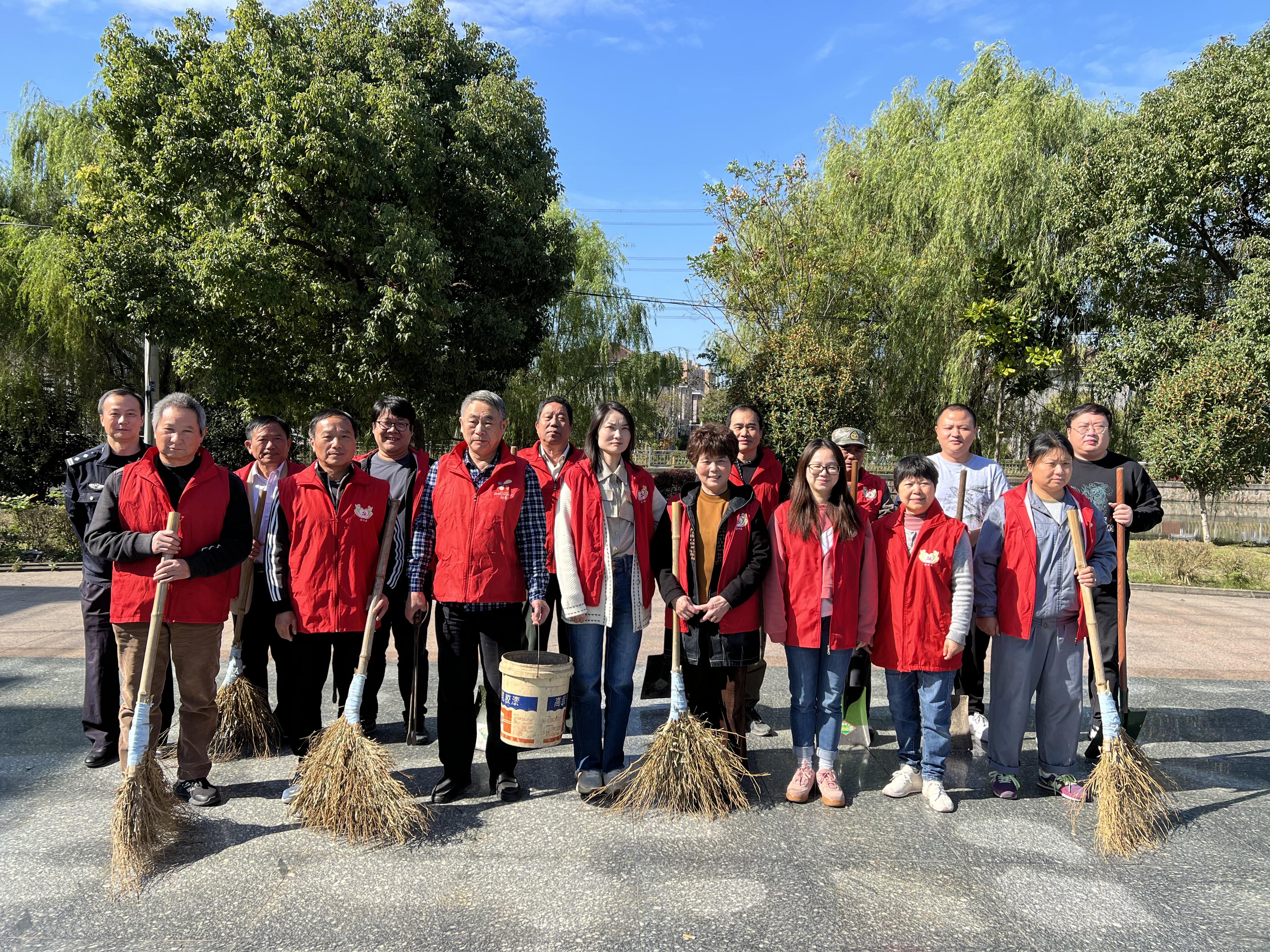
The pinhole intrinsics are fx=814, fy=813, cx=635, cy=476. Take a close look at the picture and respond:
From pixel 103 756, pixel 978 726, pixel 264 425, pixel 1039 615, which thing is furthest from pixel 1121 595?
pixel 103 756

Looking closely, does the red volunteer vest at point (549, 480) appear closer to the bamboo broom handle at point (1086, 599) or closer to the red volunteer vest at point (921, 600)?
the red volunteer vest at point (921, 600)

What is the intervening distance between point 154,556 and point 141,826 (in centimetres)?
112

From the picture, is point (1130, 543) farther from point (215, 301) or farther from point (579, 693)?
point (215, 301)

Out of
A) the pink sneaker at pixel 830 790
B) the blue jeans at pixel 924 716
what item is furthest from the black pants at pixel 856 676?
the pink sneaker at pixel 830 790

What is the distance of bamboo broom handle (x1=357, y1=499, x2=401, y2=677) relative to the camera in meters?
3.80

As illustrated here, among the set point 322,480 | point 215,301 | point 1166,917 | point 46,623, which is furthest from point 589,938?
point 215,301

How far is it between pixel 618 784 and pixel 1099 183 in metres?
17.7

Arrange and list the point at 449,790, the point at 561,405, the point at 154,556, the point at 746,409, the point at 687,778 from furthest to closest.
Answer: the point at 746,409
the point at 561,405
the point at 449,790
the point at 687,778
the point at 154,556

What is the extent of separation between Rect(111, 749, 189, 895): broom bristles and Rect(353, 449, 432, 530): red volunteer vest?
148cm

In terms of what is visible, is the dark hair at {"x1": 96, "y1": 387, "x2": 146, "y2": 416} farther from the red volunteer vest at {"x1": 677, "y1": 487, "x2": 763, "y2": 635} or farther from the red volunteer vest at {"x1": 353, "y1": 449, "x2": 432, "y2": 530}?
the red volunteer vest at {"x1": 677, "y1": 487, "x2": 763, "y2": 635}

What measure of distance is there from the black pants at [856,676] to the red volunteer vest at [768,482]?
0.87m

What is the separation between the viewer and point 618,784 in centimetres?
390

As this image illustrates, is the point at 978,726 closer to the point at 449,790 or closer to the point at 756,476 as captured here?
the point at 756,476

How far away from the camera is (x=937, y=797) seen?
3795mm
